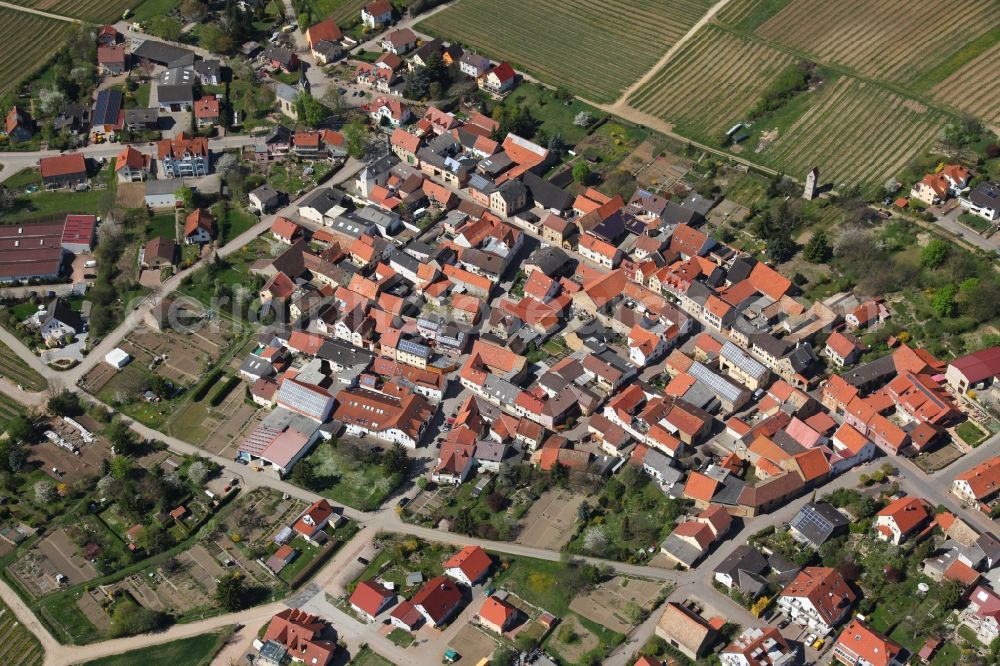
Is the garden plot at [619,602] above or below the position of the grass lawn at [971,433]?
below

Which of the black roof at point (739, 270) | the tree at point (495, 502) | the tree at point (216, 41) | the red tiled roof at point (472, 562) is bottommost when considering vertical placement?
the red tiled roof at point (472, 562)

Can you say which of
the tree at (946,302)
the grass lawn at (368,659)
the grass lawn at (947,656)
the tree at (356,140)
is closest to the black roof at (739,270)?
the tree at (946,302)

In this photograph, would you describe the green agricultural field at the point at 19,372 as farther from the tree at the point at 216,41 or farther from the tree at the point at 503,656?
the tree at the point at 216,41

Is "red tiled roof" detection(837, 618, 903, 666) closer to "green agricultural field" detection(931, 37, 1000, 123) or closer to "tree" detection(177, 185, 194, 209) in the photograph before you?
"green agricultural field" detection(931, 37, 1000, 123)

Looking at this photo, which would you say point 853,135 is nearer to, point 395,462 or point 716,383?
point 716,383

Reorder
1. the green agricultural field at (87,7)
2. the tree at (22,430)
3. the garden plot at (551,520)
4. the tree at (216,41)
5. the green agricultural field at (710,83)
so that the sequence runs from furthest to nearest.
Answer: the green agricultural field at (87,7) < the tree at (216,41) < the green agricultural field at (710,83) < the tree at (22,430) < the garden plot at (551,520)

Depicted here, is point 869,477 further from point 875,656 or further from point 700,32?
point 700,32

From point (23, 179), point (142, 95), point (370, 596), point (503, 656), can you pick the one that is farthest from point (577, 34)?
point (503, 656)
